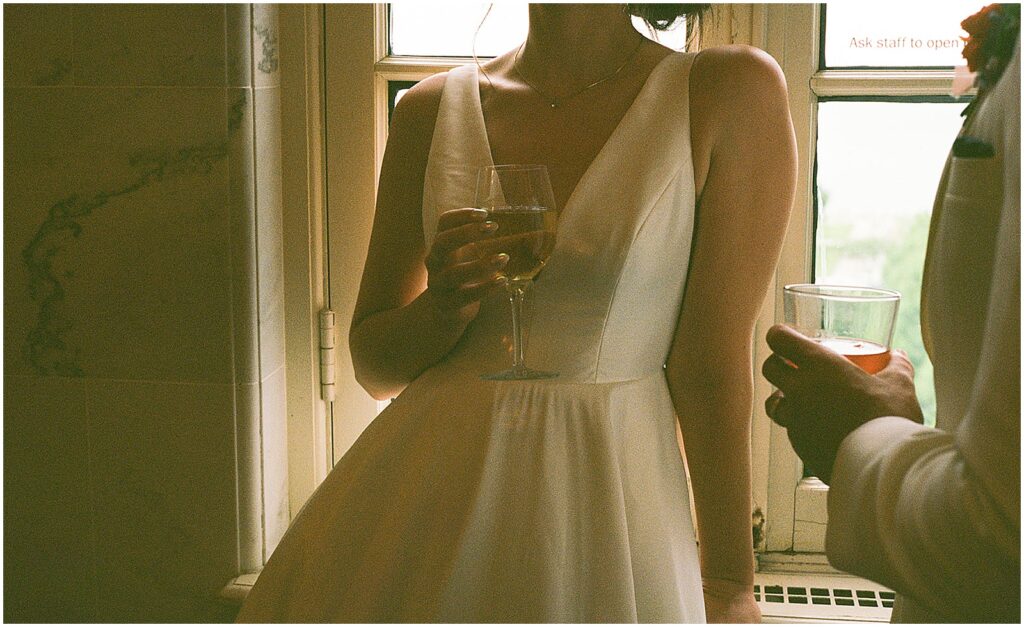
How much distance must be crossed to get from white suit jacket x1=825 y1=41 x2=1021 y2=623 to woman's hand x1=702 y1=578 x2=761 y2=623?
0.42 metres

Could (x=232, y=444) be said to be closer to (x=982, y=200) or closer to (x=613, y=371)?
(x=613, y=371)

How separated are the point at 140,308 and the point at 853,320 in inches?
48.4

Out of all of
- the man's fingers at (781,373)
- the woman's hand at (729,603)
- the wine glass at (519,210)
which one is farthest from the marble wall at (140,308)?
the man's fingers at (781,373)

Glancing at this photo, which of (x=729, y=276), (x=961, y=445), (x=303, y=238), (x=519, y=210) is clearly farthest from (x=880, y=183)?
(x=961, y=445)

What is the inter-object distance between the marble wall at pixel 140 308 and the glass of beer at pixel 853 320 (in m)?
1.05

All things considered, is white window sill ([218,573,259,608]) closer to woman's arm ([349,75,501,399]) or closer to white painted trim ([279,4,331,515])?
white painted trim ([279,4,331,515])

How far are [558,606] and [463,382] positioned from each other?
0.94ft

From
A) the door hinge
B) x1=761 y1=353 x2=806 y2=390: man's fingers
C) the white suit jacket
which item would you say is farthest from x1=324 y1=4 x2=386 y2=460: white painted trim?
the white suit jacket

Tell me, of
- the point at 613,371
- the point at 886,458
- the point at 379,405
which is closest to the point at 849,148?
the point at 613,371

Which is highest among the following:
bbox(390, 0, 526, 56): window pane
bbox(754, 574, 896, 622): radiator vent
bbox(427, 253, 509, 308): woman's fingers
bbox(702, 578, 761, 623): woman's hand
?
bbox(390, 0, 526, 56): window pane

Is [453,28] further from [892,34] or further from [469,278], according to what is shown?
[469,278]

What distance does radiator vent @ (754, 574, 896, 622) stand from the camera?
1596mm

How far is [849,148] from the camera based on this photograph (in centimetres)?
158

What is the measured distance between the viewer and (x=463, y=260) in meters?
1.02
